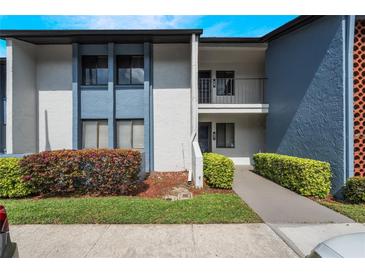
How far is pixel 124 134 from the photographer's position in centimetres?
1138

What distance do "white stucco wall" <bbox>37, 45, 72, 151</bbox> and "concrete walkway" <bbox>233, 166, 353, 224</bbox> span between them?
886cm

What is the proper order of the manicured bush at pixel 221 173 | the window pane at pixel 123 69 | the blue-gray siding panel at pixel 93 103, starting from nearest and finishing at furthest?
the manicured bush at pixel 221 173, the blue-gray siding panel at pixel 93 103, the window pane at pixel 123 69

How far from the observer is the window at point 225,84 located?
13703 mm

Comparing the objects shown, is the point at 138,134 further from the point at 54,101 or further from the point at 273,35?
the point at 273,35

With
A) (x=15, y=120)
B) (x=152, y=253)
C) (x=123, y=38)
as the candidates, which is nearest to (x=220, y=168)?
(x=152, y=253)

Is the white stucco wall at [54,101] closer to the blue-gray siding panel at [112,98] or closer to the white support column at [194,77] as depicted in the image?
the blue-gray siding panel at [112,98]

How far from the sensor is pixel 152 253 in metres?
3.77

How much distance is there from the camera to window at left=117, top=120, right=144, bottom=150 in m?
11.3

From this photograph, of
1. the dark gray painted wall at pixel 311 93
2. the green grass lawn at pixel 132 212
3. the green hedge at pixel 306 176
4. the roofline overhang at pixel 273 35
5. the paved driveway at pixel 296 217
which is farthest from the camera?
the roofline overhang at pixel 273 35

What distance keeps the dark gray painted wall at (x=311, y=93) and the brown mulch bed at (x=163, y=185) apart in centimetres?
388

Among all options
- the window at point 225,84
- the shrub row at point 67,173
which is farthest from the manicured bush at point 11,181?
the window at point 225,84

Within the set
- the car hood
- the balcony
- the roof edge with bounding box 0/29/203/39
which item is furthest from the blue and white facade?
the car hood

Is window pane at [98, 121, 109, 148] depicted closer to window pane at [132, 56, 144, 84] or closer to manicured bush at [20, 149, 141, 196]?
window pane at [132, 56, 144, 84]
